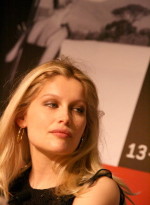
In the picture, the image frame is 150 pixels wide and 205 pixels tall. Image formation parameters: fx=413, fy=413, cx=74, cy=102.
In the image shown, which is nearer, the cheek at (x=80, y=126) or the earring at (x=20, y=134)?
the cheek at (x=80, y=126)

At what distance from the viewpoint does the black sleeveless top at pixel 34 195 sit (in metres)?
1.35

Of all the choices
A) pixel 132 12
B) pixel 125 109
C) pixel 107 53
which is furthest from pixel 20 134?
pixel 132 12

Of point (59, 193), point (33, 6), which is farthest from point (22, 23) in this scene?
point (59, 193)

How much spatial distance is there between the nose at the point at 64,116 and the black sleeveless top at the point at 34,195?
7.8 inches

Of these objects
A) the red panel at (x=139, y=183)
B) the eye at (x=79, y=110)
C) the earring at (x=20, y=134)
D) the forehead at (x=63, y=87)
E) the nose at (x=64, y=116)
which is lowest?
the red panel at (x=139, y=183)

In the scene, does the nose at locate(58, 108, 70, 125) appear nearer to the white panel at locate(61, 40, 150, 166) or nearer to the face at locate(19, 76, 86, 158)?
the face at locate(19, 76, 86, 158)

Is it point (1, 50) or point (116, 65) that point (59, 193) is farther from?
point (1, 50)

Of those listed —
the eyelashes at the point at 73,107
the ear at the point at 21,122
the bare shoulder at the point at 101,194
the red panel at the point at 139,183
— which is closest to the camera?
→ the bare shoulder at the point at 101,194

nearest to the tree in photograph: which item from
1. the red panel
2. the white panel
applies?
the white panel

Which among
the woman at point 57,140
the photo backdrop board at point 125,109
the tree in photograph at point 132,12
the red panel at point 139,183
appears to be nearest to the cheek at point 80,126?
the woman at point 57,140

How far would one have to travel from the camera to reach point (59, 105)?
4.64 feet

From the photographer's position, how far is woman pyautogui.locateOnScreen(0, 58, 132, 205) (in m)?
1.35

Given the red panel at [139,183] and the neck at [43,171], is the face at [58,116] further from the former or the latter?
the red panel at [139,183]

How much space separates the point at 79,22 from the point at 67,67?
832 millimetres
